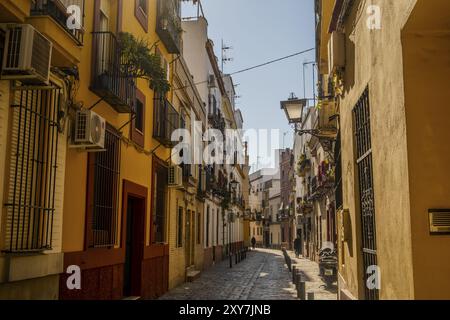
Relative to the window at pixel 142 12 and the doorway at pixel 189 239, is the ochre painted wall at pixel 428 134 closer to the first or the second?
the window at pixel 142 12

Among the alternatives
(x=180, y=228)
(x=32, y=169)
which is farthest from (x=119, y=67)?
(x=180, y=228)

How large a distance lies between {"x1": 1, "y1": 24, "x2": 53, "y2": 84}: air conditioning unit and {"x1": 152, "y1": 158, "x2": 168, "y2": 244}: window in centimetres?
776

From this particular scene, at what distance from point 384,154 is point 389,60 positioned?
98 centimetres

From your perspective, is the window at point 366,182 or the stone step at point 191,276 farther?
the stone step at point 191,276

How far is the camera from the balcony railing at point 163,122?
12891 mm

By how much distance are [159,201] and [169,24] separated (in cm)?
479

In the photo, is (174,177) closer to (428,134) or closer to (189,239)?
(189,239)

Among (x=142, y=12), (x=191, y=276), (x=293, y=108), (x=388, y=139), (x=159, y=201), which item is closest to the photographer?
(x=388, y=139)

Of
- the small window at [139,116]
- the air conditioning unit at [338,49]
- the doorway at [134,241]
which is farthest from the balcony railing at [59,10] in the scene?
the doorway at [134,241]


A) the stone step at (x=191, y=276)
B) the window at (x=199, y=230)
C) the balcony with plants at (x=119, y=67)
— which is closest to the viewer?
the balcony with plants at (x=119, y=67)

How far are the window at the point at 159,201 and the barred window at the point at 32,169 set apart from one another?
621cm

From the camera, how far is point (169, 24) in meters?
13.4

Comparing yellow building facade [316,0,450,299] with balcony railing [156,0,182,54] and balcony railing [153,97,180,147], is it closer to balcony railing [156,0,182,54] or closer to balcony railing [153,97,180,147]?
balcony railing [153,97,180,147]

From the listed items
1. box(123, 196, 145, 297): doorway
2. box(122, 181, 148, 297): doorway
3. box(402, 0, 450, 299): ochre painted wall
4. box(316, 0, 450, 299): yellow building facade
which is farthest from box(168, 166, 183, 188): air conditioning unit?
box(402, 0, 450, 299): ochre painted wall
